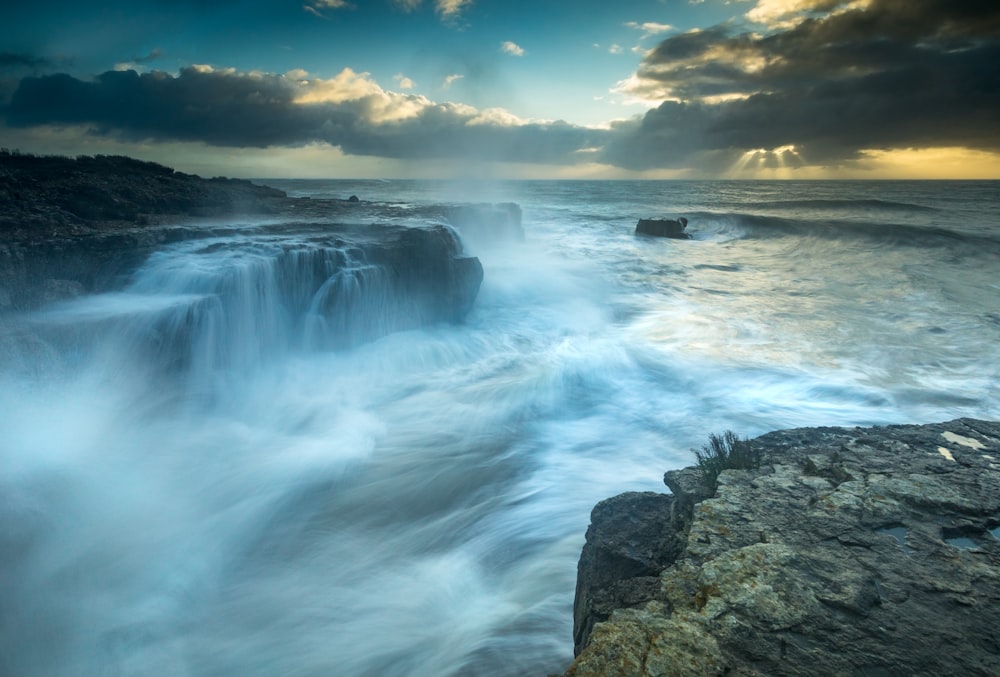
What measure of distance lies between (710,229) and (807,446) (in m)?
31.2

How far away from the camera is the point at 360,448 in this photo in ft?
21.6

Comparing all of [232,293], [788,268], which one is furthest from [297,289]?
[788,268]

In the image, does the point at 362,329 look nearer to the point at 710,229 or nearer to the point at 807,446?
the point at 807,446

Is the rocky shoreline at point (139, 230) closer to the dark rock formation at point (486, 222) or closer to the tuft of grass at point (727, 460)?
the dark rock formation at point (486, 222)

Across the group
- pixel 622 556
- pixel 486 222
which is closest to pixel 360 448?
pixel 622 556

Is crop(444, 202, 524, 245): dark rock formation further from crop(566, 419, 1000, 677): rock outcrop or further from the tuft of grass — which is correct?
crop(566, 419, 1000, 677): rock outcrop

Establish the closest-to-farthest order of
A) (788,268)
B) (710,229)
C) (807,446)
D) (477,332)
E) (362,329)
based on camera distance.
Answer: (807,446) → (362,329) → (477,332) → (788,268) → (710,229)

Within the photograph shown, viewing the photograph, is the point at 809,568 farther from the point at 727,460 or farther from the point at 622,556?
the point at 727,460

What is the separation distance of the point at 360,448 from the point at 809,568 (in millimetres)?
5461

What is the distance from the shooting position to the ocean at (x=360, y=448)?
3.86 m

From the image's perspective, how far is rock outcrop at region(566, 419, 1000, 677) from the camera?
77.0 inches

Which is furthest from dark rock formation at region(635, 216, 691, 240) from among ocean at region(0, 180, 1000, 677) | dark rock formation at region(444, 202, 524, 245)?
ocean at region(0, 180, 1000, 677)

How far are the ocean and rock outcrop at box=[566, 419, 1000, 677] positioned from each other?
129cm

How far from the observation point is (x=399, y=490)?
5.88 meters
